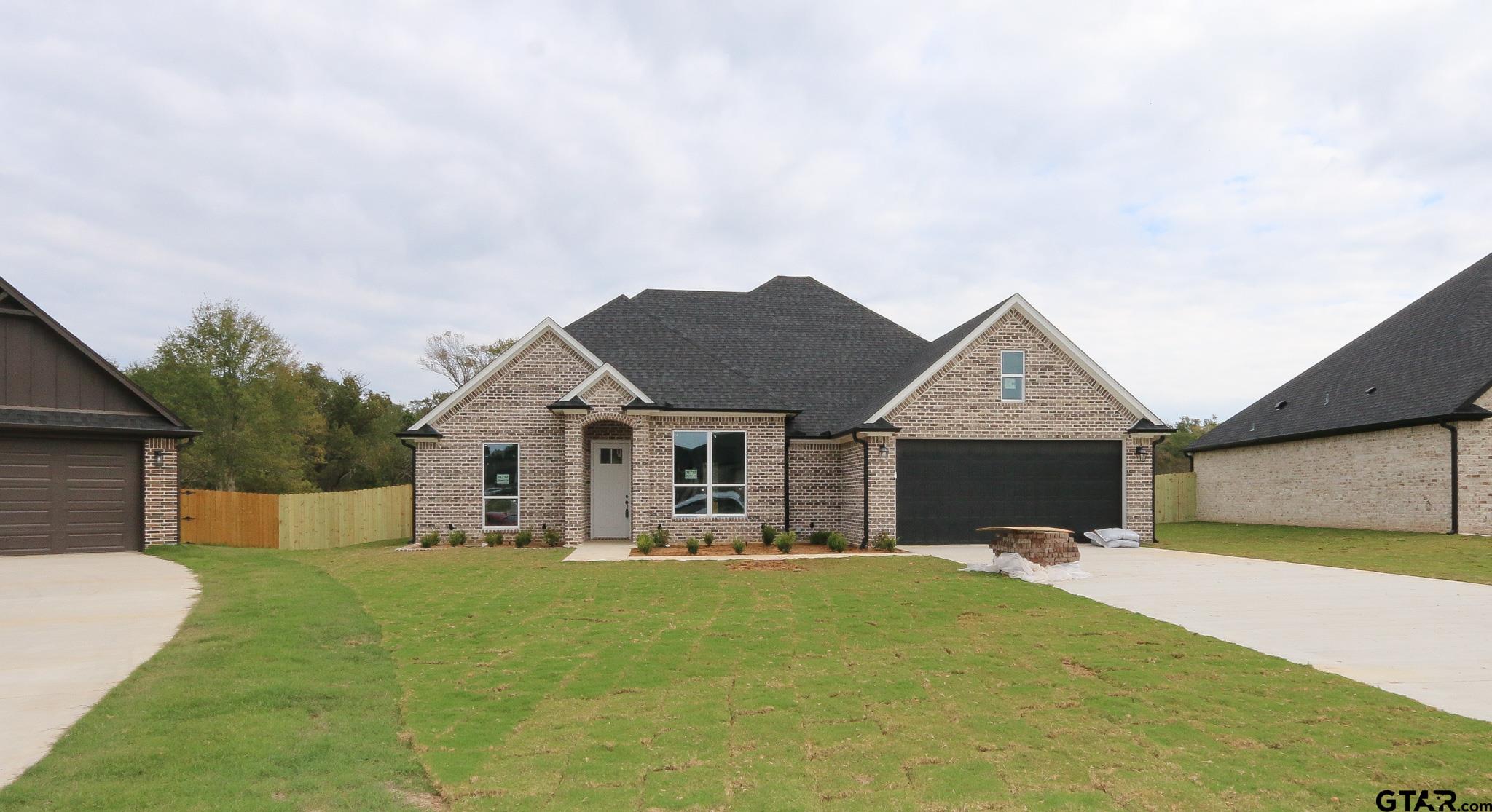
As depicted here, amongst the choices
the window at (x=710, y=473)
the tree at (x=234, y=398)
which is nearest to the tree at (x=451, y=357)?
the tree at (x=234, y=398)

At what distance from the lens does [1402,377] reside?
22562 millimetres

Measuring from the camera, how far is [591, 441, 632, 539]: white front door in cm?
2088

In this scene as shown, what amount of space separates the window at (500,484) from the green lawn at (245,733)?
10742 millimetres

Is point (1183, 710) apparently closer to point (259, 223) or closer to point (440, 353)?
point (259, 223)

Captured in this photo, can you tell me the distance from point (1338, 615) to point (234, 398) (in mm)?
43194

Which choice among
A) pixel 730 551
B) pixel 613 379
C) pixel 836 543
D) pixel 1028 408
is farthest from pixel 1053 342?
pixel 613 379

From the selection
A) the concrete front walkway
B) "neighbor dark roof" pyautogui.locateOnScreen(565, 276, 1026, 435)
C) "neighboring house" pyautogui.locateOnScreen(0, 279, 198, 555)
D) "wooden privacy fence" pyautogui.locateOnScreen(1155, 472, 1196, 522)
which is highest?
"neighbor dark roof" pyautogui.locateOnScreen(565, 276, 1026, 435)

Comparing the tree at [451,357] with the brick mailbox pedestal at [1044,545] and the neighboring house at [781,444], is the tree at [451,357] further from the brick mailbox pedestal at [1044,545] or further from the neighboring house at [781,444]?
the brick mailbox pedestal at [1044,545]

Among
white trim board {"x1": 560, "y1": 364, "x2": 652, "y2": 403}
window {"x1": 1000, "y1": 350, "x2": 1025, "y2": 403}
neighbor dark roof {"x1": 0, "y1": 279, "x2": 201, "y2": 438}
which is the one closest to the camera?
neighbor dark roof {"x1": 0, "y1": 279, "x2": 201, "y2": 438}

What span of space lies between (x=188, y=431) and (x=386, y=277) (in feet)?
42.2

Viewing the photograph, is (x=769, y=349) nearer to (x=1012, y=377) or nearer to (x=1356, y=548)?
(x=1012, y=377)

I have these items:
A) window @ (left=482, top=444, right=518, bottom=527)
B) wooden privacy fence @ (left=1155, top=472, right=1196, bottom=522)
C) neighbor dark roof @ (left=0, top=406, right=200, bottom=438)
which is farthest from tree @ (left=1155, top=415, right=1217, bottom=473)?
neighbor dark roof @ (left=0, top=406, right=200, bottom=438)

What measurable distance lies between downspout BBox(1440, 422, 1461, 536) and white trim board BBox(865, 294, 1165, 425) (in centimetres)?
611

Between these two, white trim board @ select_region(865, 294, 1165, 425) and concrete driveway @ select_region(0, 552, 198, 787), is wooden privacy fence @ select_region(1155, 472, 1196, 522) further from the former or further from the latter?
concrete driveway @ select_region(0, 552, 198, 787)
